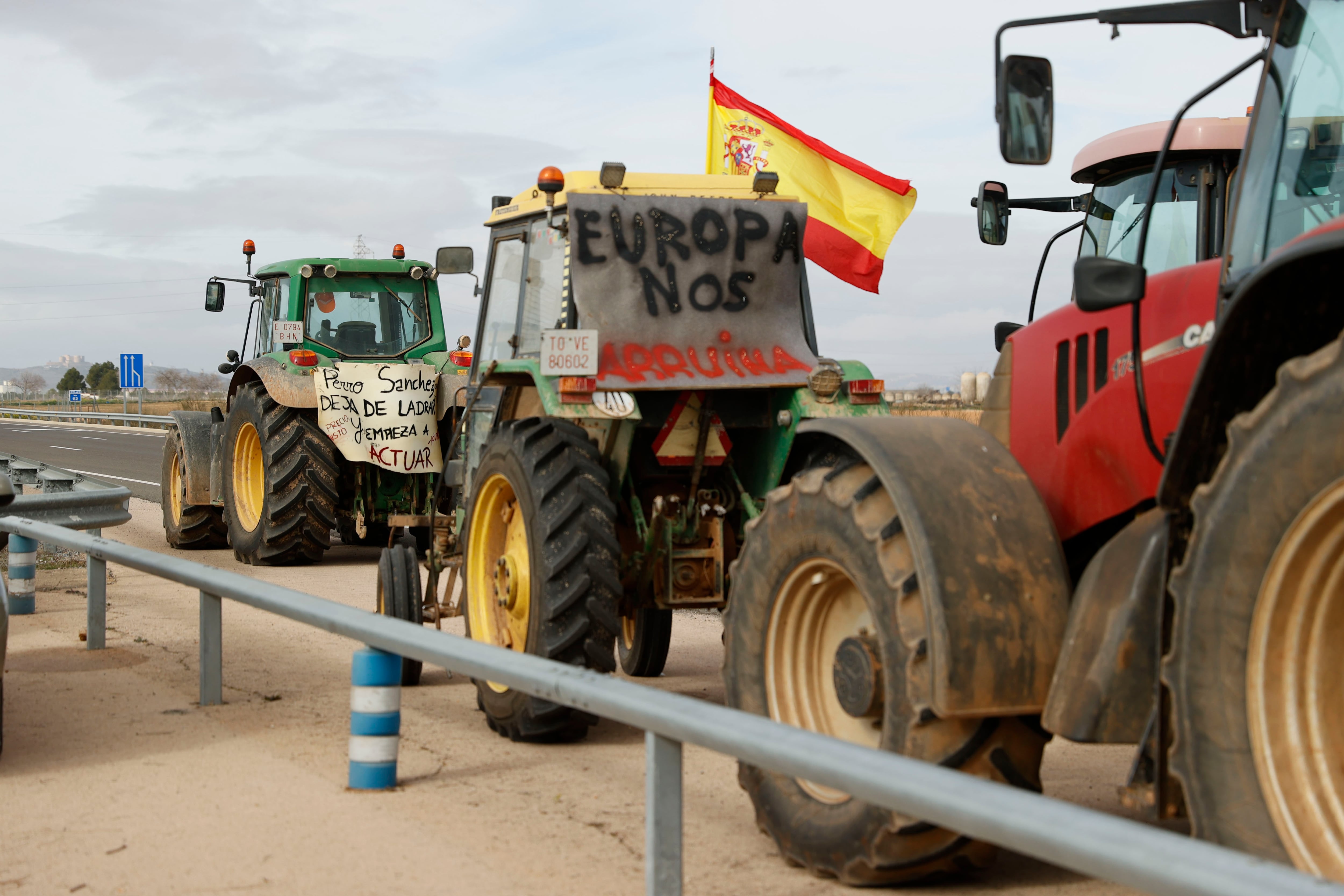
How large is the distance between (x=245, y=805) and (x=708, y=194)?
138 inches

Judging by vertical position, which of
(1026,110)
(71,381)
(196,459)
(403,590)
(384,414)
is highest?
(1026,110)

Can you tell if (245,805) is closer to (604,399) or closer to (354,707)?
(354,707)

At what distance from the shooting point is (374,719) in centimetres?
494

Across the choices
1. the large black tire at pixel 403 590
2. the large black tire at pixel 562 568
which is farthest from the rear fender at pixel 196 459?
the large black tire at pixel 562 568

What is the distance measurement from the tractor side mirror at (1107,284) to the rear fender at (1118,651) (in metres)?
0.50

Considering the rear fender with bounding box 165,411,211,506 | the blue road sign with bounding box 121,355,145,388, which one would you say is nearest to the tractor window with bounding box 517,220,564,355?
the rear fender with bounding box 165,411,211,506

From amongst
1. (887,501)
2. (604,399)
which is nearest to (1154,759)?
(887,501)

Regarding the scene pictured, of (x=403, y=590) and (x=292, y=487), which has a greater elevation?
(x=292, y=487)

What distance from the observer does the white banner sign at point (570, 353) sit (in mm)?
6109

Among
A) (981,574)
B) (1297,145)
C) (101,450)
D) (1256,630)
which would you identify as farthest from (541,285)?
(101,450)

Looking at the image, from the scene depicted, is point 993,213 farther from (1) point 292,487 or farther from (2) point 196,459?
(2) point 196,459

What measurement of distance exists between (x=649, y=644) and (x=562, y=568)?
6.24 feet

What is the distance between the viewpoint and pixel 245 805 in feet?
15.8

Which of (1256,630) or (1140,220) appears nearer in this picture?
(1256,630)
